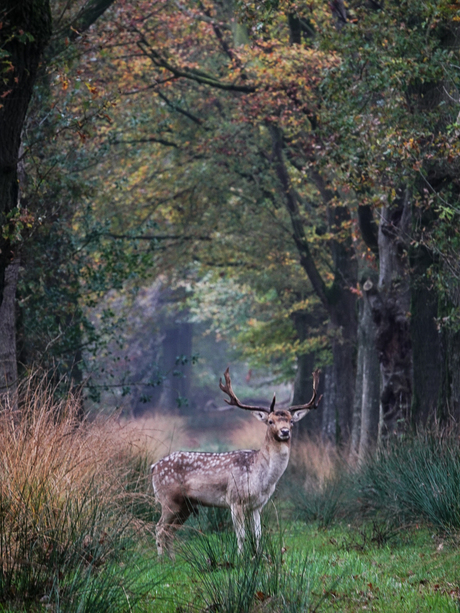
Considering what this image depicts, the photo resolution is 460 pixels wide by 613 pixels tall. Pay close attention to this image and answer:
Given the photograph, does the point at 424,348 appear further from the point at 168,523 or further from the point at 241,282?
the point at 241,282

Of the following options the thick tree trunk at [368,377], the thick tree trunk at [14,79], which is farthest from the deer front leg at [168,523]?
the thick tree trunk at [368,377]

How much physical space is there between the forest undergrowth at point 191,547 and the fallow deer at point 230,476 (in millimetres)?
514

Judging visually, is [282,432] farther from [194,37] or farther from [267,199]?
[194,37]

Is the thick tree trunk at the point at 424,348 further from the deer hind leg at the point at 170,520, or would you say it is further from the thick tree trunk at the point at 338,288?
the thick tree trunk at the point at 338,288

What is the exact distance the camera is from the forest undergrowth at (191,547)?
18.0ft

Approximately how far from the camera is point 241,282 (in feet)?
83.5

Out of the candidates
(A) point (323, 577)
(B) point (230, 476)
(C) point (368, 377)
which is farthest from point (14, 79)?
(C) point (368, 377)

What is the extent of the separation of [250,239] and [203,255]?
8.64ft

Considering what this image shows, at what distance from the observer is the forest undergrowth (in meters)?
5.48

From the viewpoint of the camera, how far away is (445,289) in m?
11.8

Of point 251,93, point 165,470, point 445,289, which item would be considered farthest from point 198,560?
point 251,93

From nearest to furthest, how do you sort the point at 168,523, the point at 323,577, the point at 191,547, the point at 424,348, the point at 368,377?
the point at 191,547 → the point at 323,577 → the point at 168,523 → the point at 424,348 → the point at 368,377

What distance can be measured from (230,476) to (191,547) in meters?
2.07

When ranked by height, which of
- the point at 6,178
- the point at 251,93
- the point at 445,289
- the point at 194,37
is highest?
the point at 194,37
